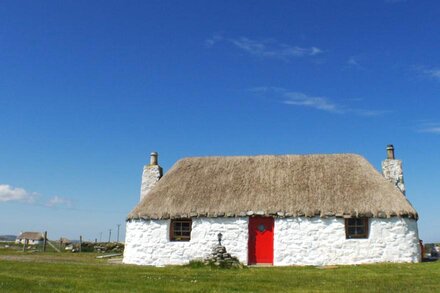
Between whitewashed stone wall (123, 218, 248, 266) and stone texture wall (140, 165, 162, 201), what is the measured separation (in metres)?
3.58

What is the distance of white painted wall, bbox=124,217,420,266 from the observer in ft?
68.0

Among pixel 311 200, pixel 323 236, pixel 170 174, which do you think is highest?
pixel 170 174

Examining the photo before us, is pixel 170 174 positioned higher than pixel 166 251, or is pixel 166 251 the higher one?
pixel 170 174

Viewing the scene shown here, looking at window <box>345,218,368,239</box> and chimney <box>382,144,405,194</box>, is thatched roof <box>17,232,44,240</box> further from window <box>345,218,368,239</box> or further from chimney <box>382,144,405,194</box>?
window <box>345,218,368,239</box>

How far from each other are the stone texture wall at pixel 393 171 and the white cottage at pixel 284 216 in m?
0.05

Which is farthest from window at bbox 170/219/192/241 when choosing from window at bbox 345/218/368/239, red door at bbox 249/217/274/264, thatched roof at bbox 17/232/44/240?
thatched roof at bbox 17/232/44/240

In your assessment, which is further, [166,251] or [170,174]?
[170,174]

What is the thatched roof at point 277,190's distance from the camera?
21.2 m

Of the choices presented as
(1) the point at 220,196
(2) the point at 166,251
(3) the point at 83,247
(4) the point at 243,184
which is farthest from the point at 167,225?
(3) the point at 83,247

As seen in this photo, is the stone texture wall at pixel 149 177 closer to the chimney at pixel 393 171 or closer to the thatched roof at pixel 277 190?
the thatched roof at pixel 277 190

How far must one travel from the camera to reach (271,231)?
71.2 ft

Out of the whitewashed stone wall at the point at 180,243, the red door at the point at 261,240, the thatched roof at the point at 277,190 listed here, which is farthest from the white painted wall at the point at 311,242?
the thatched roof at the point at 277,190

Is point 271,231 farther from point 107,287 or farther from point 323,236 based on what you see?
point 107,287

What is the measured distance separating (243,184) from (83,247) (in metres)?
20.3
